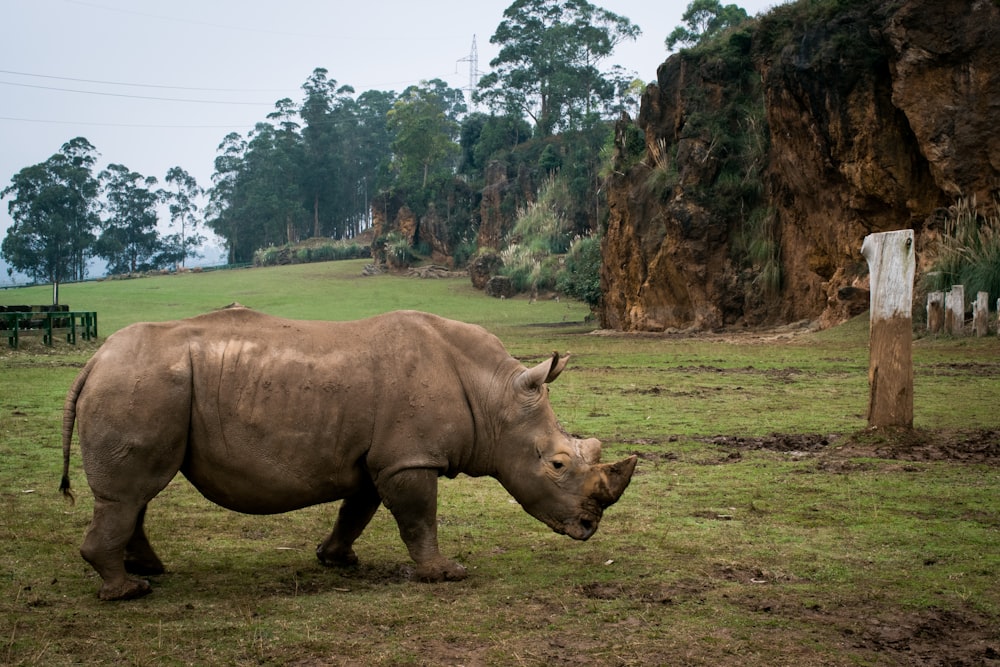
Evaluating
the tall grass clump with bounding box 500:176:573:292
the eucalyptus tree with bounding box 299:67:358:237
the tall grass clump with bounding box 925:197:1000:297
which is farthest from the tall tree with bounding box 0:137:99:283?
the tall grass clump with bounding box 925:197:1000:297

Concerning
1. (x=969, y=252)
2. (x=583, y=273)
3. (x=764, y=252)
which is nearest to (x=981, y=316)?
(x=969, y=252)

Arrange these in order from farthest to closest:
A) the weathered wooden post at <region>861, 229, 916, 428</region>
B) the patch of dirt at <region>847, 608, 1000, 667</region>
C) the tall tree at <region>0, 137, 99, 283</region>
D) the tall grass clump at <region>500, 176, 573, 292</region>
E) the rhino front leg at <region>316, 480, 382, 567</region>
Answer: the tall tree at <region>0, 137, 99, 283</region>, the tall grass clump at <region>500, 176, 573, 292</region>, the weathered wooden post at <region>861, 229, 916, 428</region>, the rhino front leg at <region>316, 480, 382, 567</region>, the patch of dirt at <region>847, 608, 1000, 667</region>

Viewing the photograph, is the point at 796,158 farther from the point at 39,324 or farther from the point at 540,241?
the point at 540,241

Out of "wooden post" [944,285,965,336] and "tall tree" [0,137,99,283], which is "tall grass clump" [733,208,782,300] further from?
"tall tree" [0,137,99,283]

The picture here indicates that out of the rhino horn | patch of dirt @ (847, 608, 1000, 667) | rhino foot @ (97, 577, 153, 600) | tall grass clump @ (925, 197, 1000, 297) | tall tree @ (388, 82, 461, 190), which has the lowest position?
rhino foot @ (97, 577, 153, 600)

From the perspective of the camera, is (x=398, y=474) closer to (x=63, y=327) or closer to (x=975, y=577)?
(x=975, y=577)

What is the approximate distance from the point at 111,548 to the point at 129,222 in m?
89.9

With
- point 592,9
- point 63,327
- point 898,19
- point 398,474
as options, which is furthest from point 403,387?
point 592,9

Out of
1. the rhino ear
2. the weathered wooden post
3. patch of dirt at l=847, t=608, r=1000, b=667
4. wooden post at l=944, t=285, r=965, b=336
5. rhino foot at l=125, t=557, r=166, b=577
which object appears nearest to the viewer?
patch of dirt at l=847, t=608, r=1000, b=667

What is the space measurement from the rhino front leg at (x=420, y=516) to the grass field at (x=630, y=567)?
0.59 feet

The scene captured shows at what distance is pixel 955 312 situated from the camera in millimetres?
19516

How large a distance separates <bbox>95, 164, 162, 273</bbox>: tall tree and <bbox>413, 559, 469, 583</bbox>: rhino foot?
8527cm

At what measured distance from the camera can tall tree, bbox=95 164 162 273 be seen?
88.1 metres

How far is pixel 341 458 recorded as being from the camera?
6.28 meters
